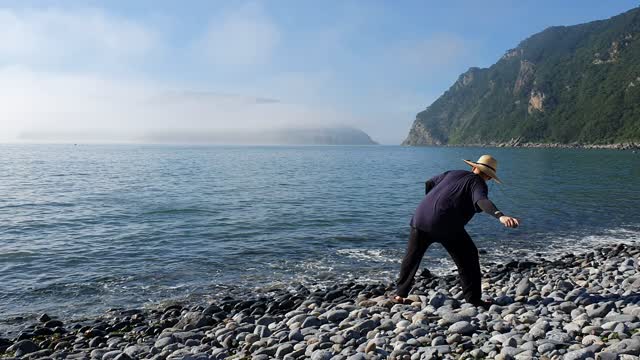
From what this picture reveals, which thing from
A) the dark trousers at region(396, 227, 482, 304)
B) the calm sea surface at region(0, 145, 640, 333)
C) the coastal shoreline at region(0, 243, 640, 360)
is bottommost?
the calm sea surface at region(0, 145, 640, 333)

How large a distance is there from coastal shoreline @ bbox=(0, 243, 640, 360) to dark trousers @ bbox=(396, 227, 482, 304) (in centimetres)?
45

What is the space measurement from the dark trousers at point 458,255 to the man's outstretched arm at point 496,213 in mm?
959

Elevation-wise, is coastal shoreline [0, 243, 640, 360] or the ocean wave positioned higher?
coastal shoreline [0, 243, 640, 360]

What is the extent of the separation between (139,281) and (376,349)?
9.05 metres

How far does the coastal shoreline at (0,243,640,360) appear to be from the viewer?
684cm

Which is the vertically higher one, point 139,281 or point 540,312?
point 540,312

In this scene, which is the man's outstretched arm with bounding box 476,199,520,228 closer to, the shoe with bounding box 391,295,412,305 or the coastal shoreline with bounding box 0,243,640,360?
the coastal shoreline with bounding box 0,243,640,360

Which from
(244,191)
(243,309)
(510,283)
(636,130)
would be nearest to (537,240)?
(510,283)

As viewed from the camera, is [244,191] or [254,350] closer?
[254,350]

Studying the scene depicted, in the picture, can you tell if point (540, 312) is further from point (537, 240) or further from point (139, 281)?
point (537, 240)

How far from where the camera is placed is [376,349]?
6977mm

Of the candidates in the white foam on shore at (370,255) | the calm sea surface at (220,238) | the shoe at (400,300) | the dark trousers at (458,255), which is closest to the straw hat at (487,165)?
the dark trousers at (458,255)

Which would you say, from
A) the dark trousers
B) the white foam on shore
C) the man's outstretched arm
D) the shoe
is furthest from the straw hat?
the white foam on shore

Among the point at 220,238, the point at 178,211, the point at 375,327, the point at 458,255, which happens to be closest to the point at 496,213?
the point at 458,255
